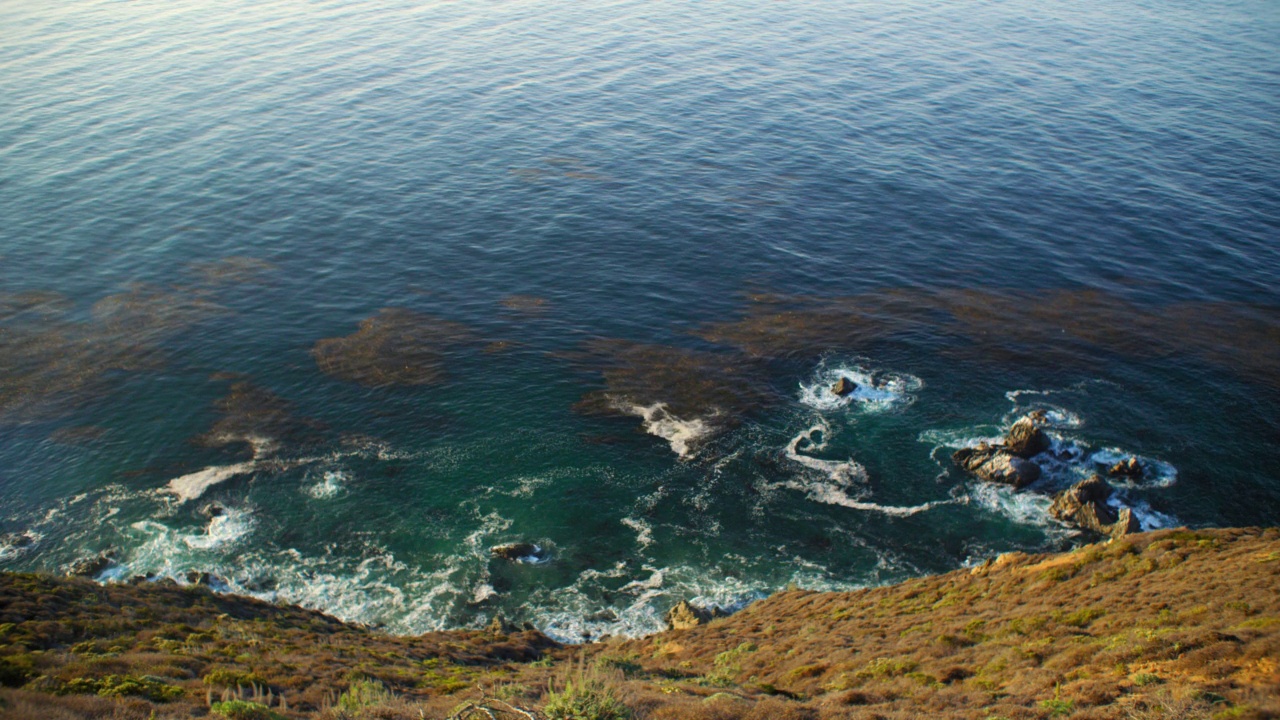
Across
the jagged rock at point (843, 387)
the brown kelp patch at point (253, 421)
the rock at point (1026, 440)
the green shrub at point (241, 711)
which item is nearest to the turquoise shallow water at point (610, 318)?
the brown kelp patch at point (253, 421)

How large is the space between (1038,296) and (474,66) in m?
111

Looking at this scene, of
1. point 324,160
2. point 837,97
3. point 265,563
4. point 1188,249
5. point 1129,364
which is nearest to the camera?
point 265,563

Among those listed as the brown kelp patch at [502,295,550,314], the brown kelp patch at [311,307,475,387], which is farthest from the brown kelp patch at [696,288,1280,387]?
the brown kelp patch at [311,307,475,387]

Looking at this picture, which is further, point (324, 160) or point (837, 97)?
point (837, 97)

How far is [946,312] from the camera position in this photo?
77.6 metres

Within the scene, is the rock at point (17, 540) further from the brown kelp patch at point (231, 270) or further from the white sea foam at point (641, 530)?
the white sea foam at point (641, 530)

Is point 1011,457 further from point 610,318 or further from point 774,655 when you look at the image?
point 610,318

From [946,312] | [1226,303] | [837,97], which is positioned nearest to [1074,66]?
[837,97]

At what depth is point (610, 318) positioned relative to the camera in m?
78.1

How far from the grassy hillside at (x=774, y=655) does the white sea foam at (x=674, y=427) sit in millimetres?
15842

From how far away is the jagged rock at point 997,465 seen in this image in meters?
57.5

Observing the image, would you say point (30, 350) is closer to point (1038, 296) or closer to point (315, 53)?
point (1038, 296)

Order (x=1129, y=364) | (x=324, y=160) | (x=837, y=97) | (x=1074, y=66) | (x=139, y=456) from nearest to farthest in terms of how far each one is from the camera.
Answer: (x=139, y=456), (x=1129, y=364), (x=324, y=160), (x=837, y=97), (x=1074, y=66)

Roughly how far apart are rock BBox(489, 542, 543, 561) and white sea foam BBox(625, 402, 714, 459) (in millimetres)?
13467
